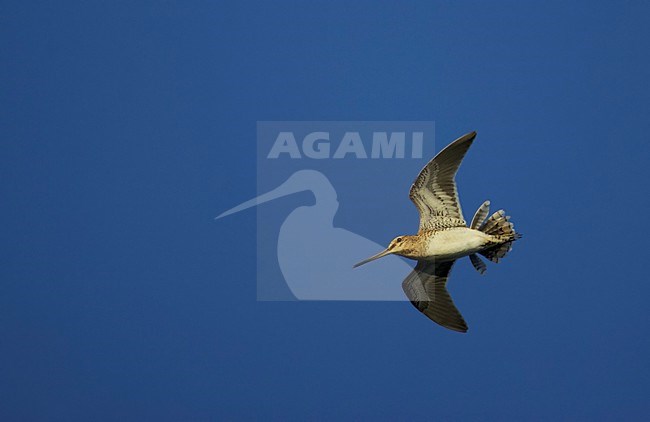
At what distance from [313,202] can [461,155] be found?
4.67 ft

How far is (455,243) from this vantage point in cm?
507

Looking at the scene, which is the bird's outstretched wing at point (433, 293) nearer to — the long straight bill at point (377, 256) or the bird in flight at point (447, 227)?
the bird in flight at point (447, 227)

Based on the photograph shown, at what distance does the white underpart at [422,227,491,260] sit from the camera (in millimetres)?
5047

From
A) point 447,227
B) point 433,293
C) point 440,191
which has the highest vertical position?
point 440,191

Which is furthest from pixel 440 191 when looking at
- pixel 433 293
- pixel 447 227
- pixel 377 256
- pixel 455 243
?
pixel 433 293

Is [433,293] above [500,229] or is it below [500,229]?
below

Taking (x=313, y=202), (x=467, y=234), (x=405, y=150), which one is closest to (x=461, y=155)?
(x=467, y=234)

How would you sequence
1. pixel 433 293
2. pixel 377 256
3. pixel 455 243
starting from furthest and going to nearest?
pixel 433 293, pixel 377 256, pixel 455 243

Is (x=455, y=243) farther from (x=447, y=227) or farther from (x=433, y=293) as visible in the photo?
(x=433, y=293)

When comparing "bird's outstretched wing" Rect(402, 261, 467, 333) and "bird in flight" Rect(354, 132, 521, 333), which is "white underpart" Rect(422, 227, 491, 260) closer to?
"bird in flight" Rect(354, 132, 521, 333)

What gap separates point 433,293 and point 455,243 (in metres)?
0.60

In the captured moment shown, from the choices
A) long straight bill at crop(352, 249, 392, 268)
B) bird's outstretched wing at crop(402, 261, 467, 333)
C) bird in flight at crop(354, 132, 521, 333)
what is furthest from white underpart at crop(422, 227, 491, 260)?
bird's outstretched wing at crop(402, 261, 467, 333)

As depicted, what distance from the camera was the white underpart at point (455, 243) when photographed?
5.05 metres

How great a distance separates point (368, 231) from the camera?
228 inches
